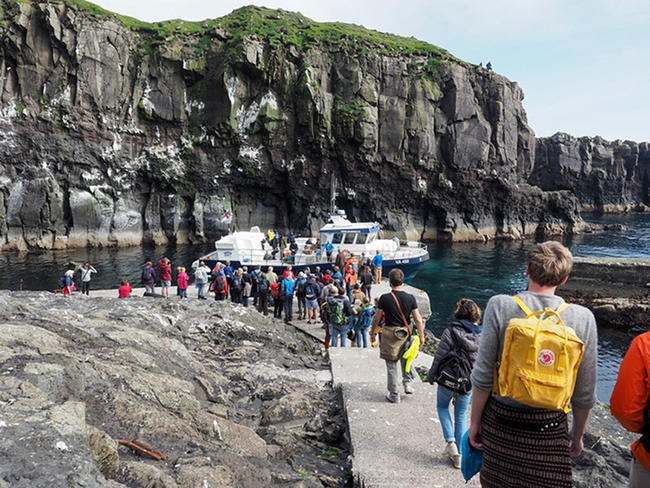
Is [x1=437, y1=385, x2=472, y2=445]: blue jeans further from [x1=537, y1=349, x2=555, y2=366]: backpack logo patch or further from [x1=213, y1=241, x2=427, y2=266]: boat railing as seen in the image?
[x1=213, y1=241, x2=427, y2=266]: boat railing

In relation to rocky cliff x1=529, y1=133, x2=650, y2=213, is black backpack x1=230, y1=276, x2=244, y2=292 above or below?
below

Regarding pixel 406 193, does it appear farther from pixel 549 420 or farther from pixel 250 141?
pixel 549 420

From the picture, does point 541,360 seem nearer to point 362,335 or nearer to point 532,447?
point 532,447

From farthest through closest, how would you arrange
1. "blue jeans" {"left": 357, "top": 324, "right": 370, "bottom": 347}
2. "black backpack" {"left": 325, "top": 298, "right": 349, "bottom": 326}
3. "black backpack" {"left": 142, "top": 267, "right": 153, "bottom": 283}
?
"black backpack" {"left": 142, "top": 267, "right": 153, "bottom": 283} → "black backpack" {"left": 325, "top": 298, "right": 349, "bottom": 326} → "blue jeans" {"left": 357, "top": 324, "right": 370, "bottom": 347}

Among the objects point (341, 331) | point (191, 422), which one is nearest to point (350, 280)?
point (341, 331)

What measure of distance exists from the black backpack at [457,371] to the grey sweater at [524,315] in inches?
60.9

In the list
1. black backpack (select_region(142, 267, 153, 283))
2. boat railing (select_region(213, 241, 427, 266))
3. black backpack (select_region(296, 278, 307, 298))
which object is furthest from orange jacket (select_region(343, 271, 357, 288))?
black backpack (select_region(142, 267, 153, 283))

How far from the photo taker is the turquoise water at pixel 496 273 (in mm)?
16894

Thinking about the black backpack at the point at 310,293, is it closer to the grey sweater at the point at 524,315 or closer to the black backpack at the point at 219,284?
the black backpack at the point at 219,284

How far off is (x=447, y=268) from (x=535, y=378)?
1287 inches

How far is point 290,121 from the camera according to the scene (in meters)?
48.0

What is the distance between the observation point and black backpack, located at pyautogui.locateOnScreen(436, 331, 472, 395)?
4188 mm

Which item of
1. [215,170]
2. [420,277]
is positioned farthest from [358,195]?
[420,277]

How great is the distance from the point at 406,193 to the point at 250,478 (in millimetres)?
48415
